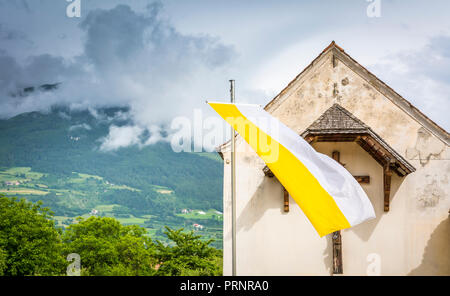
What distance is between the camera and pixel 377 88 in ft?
47.8

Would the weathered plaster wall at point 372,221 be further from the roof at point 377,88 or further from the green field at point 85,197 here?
the green field at point 85,197

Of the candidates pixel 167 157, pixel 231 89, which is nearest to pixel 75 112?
pixel 167 157

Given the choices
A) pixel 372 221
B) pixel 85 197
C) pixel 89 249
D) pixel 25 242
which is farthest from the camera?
pixel 85 197

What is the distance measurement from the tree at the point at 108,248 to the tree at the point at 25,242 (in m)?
4.07

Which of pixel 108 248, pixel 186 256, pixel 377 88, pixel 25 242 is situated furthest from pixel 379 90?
pixel 108 248

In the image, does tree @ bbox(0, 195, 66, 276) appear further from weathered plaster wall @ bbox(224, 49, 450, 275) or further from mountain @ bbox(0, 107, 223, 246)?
mountain @ bbox(0, 107, 223, 246)

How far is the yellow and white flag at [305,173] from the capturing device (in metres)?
7.05

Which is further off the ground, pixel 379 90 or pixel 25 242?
pixel 379 90

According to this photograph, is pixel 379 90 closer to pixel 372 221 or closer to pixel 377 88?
pixel 377 88

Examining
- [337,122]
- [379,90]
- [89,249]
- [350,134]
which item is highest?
[379,90]

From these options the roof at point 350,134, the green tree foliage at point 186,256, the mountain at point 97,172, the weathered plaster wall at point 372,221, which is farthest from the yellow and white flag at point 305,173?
the mountain at point 97,172

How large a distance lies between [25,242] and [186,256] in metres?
7.46

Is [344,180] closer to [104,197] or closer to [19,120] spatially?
[104,197]

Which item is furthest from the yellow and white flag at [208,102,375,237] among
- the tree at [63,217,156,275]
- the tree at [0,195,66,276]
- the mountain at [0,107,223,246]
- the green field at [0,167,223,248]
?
the mountain at [0,107,223,246]
